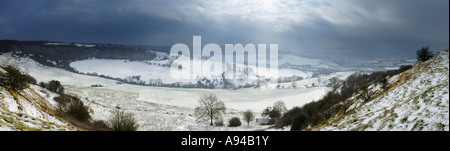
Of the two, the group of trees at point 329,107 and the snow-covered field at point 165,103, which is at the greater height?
the group of trees at point 329,107

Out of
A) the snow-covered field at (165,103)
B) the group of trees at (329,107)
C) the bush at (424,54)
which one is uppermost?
the bush at (424,54)

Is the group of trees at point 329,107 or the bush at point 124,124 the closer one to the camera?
the bush at point 124,124

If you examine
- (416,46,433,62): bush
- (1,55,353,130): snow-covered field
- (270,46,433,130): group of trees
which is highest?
(416,46,433,62): bush

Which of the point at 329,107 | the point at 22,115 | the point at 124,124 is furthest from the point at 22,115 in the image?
the point at 329,107

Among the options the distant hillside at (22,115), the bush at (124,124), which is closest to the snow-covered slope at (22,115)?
the distant hillside at (22,115)

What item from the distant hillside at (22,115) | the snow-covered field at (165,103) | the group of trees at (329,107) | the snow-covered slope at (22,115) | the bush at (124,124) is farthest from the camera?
the snow-covered field at (165,103)

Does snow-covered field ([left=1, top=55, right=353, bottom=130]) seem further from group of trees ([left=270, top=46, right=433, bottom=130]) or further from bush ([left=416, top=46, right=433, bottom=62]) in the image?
bush ([left=416, top=46, right=433, bottom=62])

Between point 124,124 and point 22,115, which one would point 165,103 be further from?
point 22,115

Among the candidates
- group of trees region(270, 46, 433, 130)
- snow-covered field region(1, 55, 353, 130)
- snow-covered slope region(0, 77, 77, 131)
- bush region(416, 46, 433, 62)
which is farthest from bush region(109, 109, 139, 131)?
bush region(416, 46, 433, 62)

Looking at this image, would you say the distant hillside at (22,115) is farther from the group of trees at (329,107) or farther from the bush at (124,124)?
the group of trees at (329,107)
